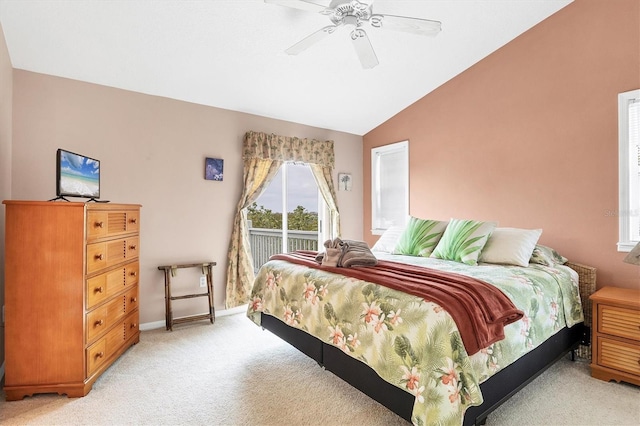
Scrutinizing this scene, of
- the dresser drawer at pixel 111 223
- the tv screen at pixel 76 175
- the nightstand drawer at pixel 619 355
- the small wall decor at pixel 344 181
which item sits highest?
the small wall decor at pixel 344 181

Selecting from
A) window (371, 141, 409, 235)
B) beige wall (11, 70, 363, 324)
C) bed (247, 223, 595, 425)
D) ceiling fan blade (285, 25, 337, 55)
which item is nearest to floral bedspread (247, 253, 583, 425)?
bed (247, 223, 595, 425)

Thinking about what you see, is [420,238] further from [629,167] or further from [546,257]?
[629,167]

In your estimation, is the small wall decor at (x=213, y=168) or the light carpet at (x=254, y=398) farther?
the small wall decor at (x=213, y=168)

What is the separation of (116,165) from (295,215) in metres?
2.19

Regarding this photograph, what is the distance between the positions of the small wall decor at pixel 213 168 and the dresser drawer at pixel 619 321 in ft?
12.0

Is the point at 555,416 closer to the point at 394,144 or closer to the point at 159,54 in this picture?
the point at 394,144

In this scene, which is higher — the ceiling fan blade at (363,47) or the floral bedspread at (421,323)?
the ceiling fan blade at (363,47)

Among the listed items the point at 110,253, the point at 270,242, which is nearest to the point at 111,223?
the point at 110,253

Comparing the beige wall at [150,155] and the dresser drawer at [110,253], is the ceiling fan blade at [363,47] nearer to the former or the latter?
the beige wall at [150,155]

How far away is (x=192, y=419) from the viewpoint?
1.89 meters

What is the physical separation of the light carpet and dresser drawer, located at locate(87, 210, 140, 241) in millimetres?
1033

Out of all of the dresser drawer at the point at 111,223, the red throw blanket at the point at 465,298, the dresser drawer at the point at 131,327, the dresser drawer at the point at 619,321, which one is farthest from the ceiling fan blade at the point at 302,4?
the dresser drawer at the point at 619,321

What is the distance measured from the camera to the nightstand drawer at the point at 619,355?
7.20 ft


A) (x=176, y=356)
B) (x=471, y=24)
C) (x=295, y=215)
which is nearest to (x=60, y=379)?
(x=176, y=356)
